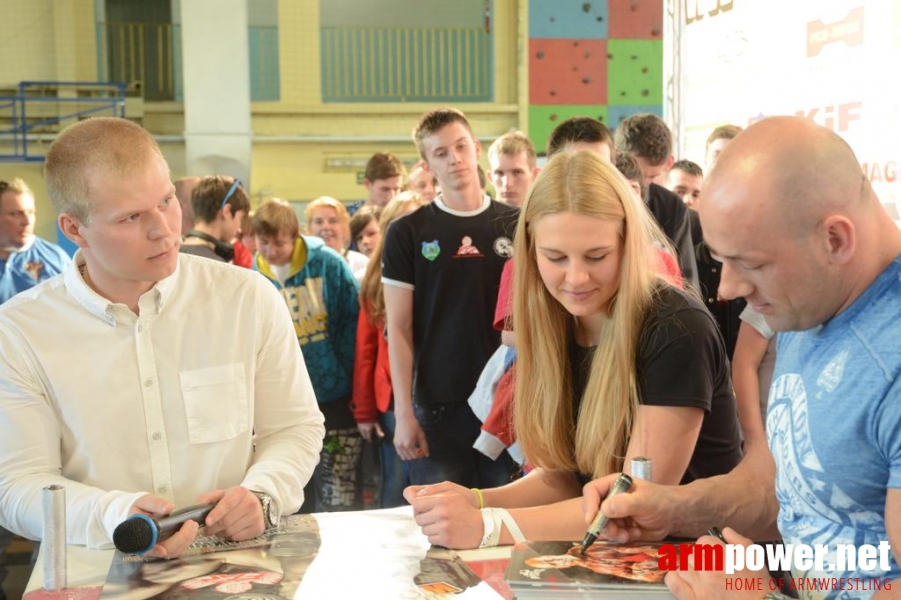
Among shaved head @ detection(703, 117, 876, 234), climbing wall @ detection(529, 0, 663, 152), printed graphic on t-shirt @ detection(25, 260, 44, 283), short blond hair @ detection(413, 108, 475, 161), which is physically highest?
climbing wall @ detection(529, 0, 663, 152)

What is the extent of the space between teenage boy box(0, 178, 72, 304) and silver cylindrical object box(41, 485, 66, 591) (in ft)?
10.8

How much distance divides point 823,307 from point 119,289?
1279 millimetres

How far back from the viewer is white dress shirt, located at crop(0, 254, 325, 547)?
1671mm

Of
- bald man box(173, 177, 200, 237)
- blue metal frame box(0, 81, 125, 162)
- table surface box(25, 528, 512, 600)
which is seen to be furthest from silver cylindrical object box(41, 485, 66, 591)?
blue metal frame box(0, 81, 125, 162)

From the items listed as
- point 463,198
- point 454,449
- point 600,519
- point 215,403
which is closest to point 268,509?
point 215,403

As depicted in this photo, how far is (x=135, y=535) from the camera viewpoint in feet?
4.62

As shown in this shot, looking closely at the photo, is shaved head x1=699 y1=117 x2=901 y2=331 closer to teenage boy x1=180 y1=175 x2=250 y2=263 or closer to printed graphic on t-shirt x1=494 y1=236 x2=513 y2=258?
printed graphic on t-shirt x1=494 y1=236 x2=513 y2=258

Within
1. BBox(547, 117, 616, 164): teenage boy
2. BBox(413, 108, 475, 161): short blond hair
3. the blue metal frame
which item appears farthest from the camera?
Result: the blue metal frame

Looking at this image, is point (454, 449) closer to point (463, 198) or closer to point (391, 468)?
point (391, 468)

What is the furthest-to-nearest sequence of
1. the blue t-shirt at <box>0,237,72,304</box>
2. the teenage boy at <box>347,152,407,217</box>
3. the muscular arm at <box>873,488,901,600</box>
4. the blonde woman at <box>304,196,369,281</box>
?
the teenage boy at <box>347,152,407,217</box>
the blonde woman at <box>304,196,369,281</box>
the blue t-shirt at <box>0,237,72,304</box>
the muscular arm at <box>873,488,901,600</box>

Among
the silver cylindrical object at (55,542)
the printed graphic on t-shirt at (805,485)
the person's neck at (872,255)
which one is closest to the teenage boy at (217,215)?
the silver cylindrical object at (55,542)

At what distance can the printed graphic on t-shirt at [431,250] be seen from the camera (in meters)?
3.19

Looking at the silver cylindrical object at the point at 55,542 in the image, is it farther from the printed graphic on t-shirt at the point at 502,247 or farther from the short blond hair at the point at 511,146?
the short blond hair at the point at 511,146

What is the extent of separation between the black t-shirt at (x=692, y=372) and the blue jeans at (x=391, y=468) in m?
1.96
